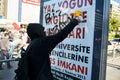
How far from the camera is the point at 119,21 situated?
145ft

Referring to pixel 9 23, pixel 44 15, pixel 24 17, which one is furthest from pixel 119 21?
pixel 44 15

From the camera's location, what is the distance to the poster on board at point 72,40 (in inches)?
87.8

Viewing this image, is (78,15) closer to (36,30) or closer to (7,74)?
(36,30)

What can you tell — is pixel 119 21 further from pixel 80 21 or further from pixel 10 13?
pixel 80 21

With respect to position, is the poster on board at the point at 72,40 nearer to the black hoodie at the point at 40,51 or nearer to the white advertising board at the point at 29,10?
the black hoodie at the point at 40,51

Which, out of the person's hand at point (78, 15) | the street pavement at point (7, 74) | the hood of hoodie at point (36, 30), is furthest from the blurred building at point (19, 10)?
the hood of hoodie at point (36, 30)

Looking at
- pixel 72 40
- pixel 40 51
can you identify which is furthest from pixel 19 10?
pixel 40 51

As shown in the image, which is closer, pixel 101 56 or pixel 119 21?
pixel 101 56

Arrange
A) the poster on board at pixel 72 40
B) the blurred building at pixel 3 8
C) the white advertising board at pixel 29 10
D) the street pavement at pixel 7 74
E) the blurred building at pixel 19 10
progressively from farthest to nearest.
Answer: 1. the blurred building at pixel 3 8
2. the blurred building at pixel 19 10
3. the white advertising board at pixel 29 10
4. the street pavement at pixel 7 74
5. the poster on board at pixel 72 40

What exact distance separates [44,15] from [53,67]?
2.20 ft

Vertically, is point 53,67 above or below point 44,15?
below

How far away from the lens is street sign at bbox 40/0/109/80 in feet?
6.99

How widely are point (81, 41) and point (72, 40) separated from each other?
0.15 metres

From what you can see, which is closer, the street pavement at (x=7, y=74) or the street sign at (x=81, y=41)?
the street sign at (x=81, y=41)
